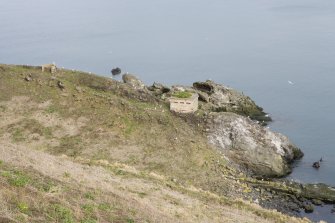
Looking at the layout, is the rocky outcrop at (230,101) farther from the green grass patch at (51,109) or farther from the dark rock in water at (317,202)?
the dark rock in water at (317,202)

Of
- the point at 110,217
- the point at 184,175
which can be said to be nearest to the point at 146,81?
the point at 184,175

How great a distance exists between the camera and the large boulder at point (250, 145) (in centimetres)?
5425

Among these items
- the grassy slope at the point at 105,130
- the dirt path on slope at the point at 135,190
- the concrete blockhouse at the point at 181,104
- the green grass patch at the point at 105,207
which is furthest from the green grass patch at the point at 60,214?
the concrete blockhouse at the point at 181,104

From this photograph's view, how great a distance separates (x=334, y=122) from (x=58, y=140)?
50224mm

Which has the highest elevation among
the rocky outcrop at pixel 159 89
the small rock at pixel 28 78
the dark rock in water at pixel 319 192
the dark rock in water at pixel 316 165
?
the small rock at pixel 28 78

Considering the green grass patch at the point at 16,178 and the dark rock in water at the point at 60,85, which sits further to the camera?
the dark rock in water at the point at 60,85

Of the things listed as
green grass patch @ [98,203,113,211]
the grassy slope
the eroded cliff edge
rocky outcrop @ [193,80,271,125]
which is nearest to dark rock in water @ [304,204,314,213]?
the grassy slope

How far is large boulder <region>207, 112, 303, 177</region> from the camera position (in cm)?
5425

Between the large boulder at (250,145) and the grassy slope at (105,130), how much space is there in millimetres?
2791

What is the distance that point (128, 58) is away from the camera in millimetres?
130125

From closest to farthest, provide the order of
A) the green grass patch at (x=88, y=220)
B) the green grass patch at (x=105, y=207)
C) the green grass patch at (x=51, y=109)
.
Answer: the green grass patch at (x=88, y=220) < the green grass patch at (x=105, y=207) < the green grass patch at (x=51, y=109)

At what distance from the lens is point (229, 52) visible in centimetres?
13162

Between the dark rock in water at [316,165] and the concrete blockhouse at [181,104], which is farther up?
the concrete blockhouse at [181,104]

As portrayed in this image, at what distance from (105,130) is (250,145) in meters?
18.3
